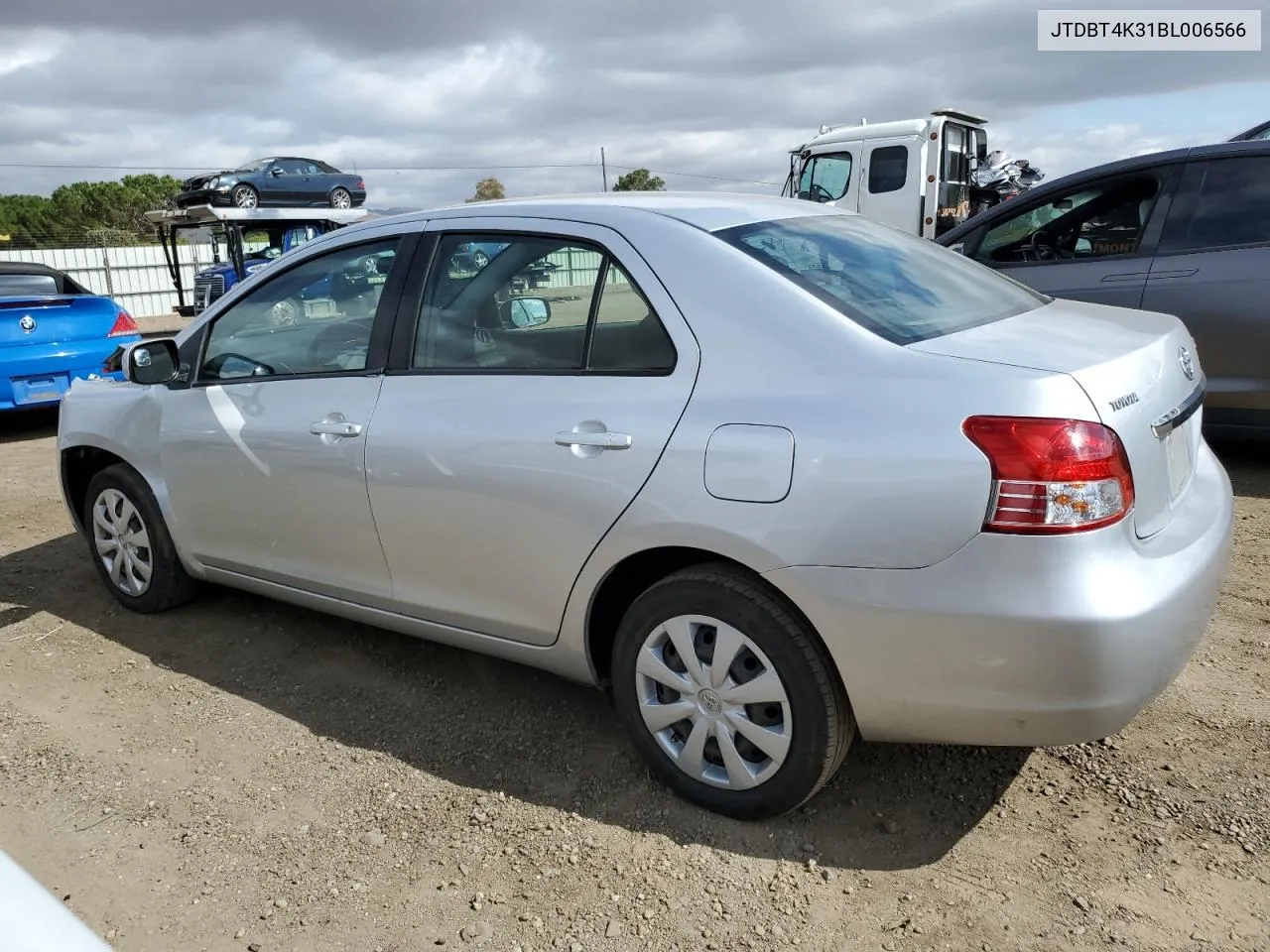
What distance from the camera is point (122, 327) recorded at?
29.6ft

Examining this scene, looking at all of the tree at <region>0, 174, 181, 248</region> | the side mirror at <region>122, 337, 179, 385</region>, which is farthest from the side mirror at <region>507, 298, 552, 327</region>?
the tree at <region>0, 174, 181, 248</region>

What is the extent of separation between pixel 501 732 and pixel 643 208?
1.74 metres

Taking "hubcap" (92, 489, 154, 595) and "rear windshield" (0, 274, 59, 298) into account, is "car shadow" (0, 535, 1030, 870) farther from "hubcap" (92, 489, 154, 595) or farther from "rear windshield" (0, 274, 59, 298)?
"rear windshield" (0, 274, 59, 298)

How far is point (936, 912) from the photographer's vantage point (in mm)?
2451

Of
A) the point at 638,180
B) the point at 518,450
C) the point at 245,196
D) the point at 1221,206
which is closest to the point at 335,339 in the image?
the point at 518,450

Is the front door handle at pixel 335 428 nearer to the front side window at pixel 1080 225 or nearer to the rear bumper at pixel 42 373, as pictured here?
the front side window at pixel 1080 225

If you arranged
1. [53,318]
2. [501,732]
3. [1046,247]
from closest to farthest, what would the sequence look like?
[501,732]
[1046,247]
[53,318]

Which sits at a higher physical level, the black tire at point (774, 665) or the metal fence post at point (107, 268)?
the metal fence post at point (107, 268)

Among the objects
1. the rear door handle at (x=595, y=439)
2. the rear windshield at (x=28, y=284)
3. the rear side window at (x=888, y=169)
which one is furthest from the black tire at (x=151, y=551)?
the rear side window at (x=888, y=169)

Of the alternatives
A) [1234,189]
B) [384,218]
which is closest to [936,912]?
[384,218]

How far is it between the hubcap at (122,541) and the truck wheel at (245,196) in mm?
14940

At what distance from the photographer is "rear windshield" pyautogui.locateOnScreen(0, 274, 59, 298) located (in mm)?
9047

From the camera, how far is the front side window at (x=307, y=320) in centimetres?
353

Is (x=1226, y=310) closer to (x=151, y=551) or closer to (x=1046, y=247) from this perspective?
(x=1046, y=247)
